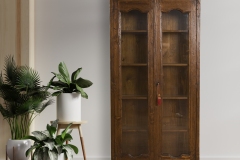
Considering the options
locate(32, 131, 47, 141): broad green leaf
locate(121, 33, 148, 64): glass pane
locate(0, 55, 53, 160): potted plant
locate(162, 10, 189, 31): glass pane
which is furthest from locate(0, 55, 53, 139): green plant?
locate(162, 10, 189, 31): glass pane

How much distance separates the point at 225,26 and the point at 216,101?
0.87 m

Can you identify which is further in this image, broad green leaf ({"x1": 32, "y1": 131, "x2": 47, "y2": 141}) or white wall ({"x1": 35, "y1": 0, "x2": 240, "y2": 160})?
white wall ({"x1": 35, "y1": 0, "x2": 240, "y2": 160})

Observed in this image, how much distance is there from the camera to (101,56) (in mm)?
5219

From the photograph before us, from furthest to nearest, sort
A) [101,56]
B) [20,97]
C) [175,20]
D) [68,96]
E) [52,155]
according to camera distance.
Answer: [101,56] < [175,20] < [20,97] < [68,96] < [52,155]

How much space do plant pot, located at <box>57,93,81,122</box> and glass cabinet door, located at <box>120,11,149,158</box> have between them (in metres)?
0.63

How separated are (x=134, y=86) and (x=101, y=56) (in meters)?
0.73

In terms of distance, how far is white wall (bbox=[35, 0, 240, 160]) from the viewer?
5.21 meters

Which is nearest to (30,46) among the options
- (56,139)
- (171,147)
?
(56,139)

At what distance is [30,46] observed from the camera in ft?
16.6

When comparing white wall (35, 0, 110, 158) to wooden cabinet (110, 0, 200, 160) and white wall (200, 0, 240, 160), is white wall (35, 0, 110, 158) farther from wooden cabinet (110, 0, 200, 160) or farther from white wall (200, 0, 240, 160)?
white wall (200, 0, 240, 160)

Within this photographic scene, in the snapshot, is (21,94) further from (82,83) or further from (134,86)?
(134,86)

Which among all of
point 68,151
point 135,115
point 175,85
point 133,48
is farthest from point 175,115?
point 68,151

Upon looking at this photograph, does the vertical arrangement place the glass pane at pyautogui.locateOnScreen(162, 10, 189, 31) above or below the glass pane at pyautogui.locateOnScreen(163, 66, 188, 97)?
above

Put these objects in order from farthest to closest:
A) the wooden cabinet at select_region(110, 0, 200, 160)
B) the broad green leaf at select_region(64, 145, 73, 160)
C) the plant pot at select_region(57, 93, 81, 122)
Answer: the wooden cabinet at select_region(110, 0, 200, 160), the plant pot at select_region(57, 93, 81, 122), the broad green leaf at select_region(64, 145, 73, 160)
